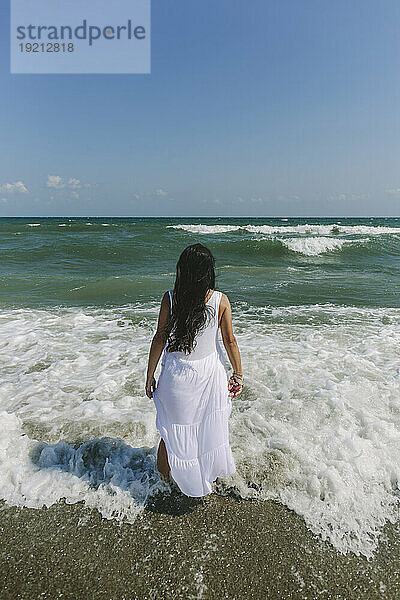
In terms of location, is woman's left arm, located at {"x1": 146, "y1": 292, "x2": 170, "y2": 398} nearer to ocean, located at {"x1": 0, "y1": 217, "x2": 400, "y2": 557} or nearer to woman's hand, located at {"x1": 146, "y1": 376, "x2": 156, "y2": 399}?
woman's hand, located at {"x1": 146, "y1": 376, "x2": 156, "y2": 399}

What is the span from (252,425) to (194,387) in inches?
57.9

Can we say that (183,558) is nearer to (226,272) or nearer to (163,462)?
(163,462)

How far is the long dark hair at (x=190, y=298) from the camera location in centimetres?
265

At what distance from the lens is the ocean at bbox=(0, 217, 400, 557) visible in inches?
120

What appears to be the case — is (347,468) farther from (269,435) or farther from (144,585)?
(144,585)

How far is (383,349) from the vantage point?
239 inches

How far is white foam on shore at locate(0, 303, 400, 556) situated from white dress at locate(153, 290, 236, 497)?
0.41 metres

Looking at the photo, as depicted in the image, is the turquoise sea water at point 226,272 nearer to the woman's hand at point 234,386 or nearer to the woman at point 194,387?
the woman's hand at point 234,386

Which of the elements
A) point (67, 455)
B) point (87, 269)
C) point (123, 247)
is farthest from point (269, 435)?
point (123, 247)

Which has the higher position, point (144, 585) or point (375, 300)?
point (375, 300)

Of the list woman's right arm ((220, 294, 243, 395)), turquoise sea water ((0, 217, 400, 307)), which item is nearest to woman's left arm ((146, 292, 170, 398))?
woman's right arm ((220, 294, 243, 395))

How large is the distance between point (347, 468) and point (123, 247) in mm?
21384

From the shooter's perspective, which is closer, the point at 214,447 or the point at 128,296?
the point at 214,447

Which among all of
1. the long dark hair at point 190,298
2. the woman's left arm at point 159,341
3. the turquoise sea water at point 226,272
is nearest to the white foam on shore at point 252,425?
the woman's left arm at point 159,341
